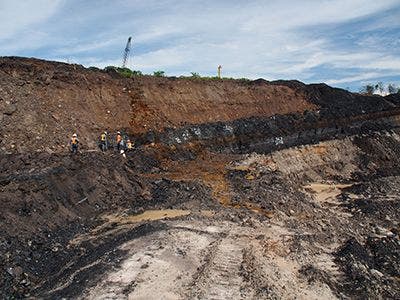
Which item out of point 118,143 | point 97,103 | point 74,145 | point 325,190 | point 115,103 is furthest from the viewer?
point 115,103

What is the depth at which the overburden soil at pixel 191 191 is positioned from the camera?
36.3 ft

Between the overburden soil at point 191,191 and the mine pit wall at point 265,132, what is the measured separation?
91 millimetres

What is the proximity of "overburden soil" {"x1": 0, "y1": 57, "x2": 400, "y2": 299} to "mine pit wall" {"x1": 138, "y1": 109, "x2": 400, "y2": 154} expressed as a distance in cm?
9

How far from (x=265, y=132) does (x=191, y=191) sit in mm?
12870

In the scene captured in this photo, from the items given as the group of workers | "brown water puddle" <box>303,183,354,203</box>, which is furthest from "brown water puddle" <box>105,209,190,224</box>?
"brown water puddle" <box>303,183,354,203</box>

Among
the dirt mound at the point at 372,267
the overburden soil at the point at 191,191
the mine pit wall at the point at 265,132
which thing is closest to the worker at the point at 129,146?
the overburden soil at the point at 191,191

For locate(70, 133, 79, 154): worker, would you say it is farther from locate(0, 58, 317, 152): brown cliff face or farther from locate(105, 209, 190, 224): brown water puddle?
locate(105, 209, 190, 224): brown water puddle

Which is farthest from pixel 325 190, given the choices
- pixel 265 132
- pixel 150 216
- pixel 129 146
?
pixel 150 216

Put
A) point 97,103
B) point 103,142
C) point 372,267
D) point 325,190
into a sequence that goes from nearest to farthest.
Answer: point 372,267 → point 103,142 → point 325,190 → point 97,103

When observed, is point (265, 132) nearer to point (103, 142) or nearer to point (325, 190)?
point (325, 190)

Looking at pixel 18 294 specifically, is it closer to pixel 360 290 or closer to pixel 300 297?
pixel 300 297

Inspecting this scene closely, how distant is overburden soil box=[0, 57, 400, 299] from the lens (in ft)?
36.3

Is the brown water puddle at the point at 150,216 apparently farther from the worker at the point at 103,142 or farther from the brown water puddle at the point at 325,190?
the brown water puddle at the point at 325,190

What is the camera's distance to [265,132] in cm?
2998
